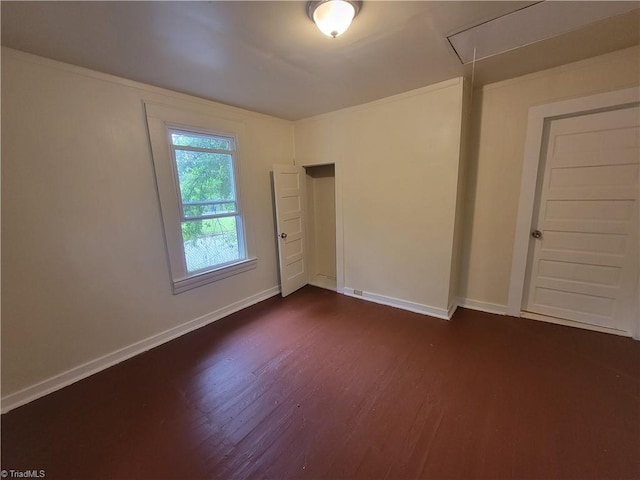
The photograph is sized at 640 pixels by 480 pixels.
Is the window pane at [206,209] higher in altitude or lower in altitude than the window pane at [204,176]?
lower

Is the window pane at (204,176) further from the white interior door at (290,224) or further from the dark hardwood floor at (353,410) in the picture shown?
the dark hardwood floor at (353,410)

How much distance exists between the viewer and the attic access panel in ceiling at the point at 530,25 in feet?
4.77

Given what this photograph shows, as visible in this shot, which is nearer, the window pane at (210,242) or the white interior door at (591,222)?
the white interior door at (591,222)

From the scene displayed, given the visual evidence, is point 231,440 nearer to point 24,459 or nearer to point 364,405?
point 364,405

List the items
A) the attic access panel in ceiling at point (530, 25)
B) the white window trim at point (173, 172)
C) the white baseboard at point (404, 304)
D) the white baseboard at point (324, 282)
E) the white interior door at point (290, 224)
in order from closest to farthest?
the attic access panel in ceiling at point (530, 25), the white window trim at point (173, 172), the white baseboard at point (404, 304), the white interior door at point (290, 224), the white baseboard at point (324, 282)

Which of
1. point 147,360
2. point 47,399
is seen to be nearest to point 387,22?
point 147,360

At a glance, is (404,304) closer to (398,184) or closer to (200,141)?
(398,184)

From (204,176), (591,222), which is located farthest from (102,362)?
(591,222)

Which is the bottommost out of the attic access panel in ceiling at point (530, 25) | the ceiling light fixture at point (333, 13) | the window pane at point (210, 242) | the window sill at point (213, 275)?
→ the window sill at point (213, 275)

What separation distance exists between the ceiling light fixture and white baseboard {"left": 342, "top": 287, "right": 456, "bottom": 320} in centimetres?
270

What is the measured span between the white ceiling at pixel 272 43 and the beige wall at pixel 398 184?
33 cm

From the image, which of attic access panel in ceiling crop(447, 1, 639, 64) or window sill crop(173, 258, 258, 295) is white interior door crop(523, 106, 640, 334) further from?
window sill crop(173, 258, 258, 295)

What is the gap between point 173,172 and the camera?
7.97 ft

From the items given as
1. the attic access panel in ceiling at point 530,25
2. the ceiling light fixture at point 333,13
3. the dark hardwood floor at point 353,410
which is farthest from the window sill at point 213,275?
the attic access panel in ceiling at point 530,25
